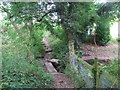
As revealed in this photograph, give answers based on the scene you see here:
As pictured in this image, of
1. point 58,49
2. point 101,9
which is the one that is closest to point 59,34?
point 58,49

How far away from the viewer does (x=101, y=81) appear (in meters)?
2.36

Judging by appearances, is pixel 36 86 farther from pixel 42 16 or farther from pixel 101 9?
pixel 101 9

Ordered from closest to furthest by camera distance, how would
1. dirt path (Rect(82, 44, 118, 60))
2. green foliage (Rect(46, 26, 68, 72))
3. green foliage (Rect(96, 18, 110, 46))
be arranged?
green foliage (Rect(46, 26, 68, 72)) < dirt path (Rect(82, 44, 118, 60)) < green foliage (Rect(96, 18, 110, 46))

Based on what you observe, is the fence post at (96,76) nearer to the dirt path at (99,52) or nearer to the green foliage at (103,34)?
the dirt path at (99,52)

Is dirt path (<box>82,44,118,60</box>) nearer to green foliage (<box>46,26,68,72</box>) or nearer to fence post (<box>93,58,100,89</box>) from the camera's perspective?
green foliage (<box>46,26,68,72</box>)

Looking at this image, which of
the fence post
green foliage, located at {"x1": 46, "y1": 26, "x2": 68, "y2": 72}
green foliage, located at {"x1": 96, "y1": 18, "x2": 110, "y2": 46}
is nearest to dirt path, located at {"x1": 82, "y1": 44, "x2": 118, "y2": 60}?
green foliage, located at {"x1": 96, "y1": 18, "x2": 110, "y2": 46}

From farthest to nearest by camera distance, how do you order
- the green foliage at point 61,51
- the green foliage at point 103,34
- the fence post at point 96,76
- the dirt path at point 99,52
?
the green foliage at point 103,34 < the dirt path at point 99,52 < the green foliage at point 61,51 < the fence post at point 96,76

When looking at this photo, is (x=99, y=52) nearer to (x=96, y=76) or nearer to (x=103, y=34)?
(x=103, y=34)

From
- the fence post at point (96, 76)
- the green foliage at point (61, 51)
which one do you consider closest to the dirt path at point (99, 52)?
the green foliage at point (61, 51)

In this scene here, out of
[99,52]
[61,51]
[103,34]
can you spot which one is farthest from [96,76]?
[103,34]

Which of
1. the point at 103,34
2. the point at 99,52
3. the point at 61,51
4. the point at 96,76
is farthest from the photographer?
the point at 103,34

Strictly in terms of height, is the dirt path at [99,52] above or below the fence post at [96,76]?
below

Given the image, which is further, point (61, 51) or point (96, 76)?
point (61, 51)

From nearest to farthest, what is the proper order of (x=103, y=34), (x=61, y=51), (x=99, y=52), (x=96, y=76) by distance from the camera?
(x=96, y=76)
(x=61, y=51)
(x=99, y=52)
(x=103, y=34)
